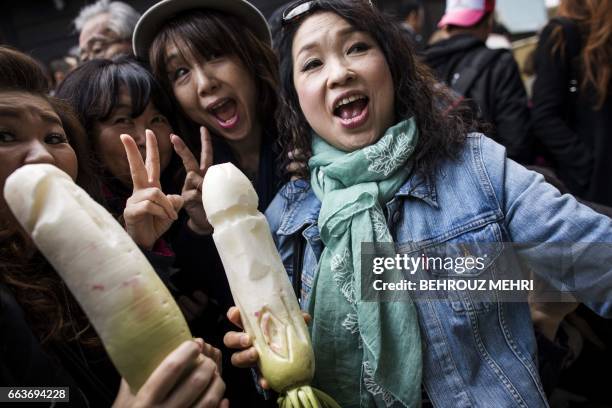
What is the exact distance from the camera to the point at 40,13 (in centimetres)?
722

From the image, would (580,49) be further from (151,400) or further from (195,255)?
(151,400)

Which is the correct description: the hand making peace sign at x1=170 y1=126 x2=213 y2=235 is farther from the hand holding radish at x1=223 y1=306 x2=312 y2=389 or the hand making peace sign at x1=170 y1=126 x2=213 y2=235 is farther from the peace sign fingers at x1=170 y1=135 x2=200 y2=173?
the hand holding radish at x1=223 y1=306 x2=312 y2=389

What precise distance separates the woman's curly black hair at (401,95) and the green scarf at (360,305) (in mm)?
78

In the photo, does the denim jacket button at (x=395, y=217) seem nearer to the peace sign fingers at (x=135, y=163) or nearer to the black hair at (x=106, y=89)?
the peace sign fingers at (x=135, y=163)

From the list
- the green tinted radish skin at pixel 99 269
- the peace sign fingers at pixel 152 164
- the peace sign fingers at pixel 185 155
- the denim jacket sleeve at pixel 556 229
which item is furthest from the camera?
the peace sign fingers at pixel 185 155

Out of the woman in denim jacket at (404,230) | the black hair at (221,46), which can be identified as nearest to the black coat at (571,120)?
the woman in denim jacket at (404,230)

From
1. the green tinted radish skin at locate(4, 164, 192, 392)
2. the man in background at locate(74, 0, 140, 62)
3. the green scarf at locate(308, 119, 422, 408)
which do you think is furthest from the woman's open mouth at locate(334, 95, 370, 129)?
the man in background at locate(74, 0, 140, 62)

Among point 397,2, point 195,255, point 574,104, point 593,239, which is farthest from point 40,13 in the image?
point 593,239

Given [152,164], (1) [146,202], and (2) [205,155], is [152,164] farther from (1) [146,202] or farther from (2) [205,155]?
(2) [205,155]

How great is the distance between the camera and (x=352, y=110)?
1.68 metres

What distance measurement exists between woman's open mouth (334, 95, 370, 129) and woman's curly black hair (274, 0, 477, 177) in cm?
17

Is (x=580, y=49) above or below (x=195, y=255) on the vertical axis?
above

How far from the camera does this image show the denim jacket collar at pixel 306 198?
1.59 meters

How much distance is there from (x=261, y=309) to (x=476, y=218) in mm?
739
